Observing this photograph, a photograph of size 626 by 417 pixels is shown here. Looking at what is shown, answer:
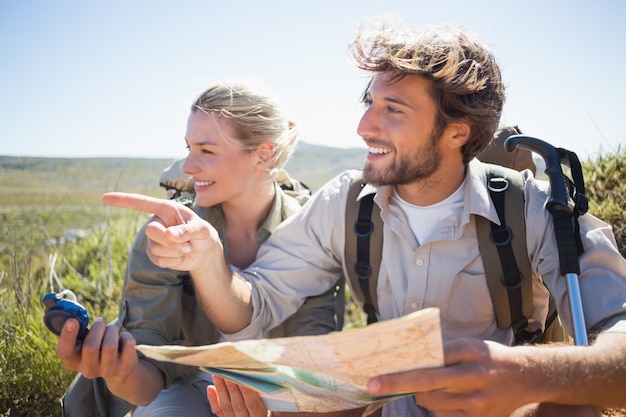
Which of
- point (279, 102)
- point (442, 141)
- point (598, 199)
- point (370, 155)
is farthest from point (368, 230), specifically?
point (598, 199)

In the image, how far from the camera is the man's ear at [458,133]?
102 inches

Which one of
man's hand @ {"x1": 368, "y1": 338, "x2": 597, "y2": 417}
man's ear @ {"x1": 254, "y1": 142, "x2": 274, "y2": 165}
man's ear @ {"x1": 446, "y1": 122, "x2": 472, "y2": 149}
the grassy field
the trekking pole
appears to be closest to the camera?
man's hand @ {"x1": 368, "y1": 338, "x2": 597, "y2": 417}

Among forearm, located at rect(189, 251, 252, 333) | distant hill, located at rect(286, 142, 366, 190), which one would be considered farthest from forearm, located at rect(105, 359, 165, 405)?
distant hill, located at rect(286, 142, 366, 190)

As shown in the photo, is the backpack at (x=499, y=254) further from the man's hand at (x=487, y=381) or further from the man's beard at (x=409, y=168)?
the man's hand at (x=487, y=381)

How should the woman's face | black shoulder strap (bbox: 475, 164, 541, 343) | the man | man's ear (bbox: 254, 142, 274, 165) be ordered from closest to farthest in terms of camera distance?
the man
black shoulder strap (bbox: 475, 164, 541, 343)
the woman's face
man's ear (bbox: 254, 142, 274, 165)

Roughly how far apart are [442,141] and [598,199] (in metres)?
2.93

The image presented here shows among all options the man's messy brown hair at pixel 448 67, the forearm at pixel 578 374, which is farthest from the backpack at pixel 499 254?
the forearm at pixel 578 374

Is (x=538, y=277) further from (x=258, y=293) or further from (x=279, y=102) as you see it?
(x=279, y=102)

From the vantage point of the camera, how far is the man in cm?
210

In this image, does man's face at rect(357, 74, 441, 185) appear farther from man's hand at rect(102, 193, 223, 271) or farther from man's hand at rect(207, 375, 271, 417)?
man's hand at rect(207, 375, 271, 417)

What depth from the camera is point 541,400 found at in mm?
1578

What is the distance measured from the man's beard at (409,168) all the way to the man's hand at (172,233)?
0.76 metres

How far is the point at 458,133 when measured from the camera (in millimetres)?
2627

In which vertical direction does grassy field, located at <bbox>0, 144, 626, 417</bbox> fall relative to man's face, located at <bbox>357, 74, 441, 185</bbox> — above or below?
below
